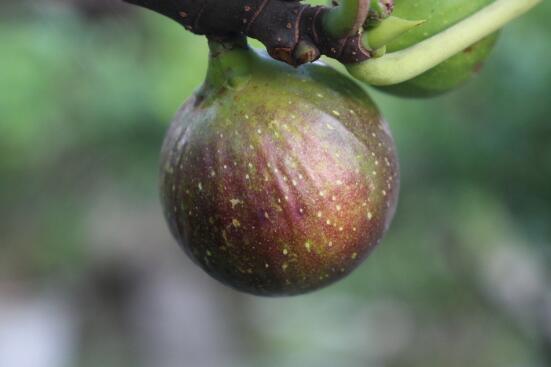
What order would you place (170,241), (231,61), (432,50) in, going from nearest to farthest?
(432,50) → (231,61) → (170,241)

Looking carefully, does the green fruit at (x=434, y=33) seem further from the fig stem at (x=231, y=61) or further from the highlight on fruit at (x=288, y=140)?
the fig stem at (x=231, y=61)

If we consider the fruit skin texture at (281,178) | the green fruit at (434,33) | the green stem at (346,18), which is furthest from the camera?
the green fruit at (434,33)

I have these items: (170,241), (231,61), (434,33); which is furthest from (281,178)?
(170,241)

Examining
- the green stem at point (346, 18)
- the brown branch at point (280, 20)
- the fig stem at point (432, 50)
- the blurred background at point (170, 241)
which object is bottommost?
the blurred background at point (170, 241)

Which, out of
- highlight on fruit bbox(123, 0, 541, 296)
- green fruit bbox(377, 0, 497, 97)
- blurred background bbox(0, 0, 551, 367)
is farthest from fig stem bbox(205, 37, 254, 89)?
blurred background bbox(0, 0, 551, 367)

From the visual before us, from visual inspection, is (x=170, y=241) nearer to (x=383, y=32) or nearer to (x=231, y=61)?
(x=231, y=61)

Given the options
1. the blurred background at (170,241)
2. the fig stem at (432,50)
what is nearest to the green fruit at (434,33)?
the fig stem at (432,50)

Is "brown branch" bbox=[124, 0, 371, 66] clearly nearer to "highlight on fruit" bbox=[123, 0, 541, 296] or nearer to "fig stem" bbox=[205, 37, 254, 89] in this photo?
"highlight on fruit" bbox=[123, 0, 541, 296]
